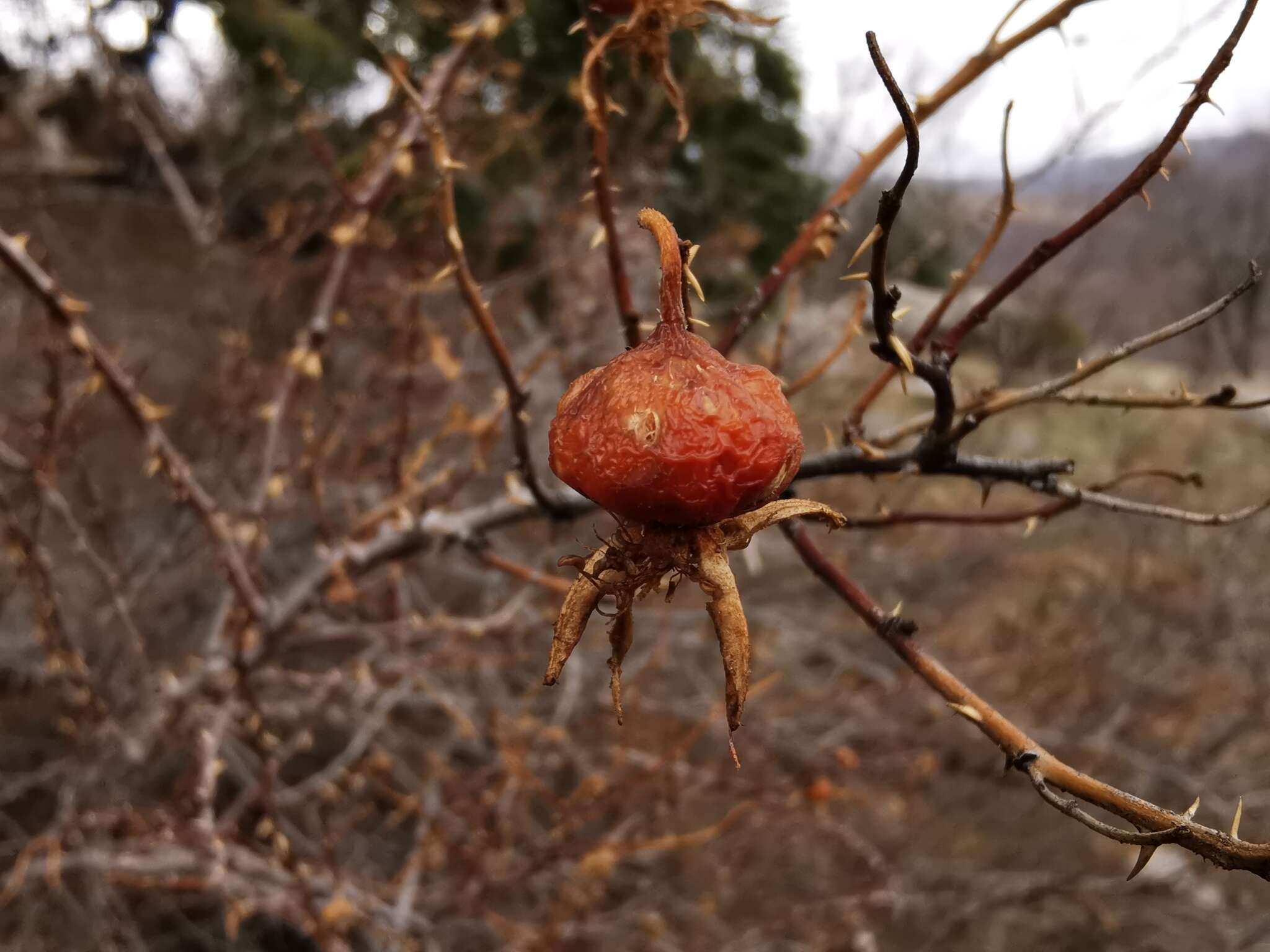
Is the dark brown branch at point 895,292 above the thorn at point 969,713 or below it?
above

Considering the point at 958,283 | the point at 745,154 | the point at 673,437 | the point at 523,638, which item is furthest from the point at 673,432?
the point at 745,154

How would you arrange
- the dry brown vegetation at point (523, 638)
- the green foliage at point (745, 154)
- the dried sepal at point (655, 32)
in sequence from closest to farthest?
the dried sepal at point (655, 32) → the dry brown vegetation at point (523, 638) → the green foliage at point (745, 154)

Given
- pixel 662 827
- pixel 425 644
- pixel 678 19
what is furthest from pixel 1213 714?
pixel 678 19

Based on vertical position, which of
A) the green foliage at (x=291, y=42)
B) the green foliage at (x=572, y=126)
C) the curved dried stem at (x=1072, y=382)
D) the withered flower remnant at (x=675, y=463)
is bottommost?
the withered flower remnant at (x=675, y=463)

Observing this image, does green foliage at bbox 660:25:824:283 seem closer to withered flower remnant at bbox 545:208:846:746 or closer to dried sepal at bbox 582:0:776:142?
dried sepal at bbox 582:0:776:142

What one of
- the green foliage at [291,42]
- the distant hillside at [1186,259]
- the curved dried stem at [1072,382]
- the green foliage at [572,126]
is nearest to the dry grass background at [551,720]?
the curved dried stem at [1072,382]

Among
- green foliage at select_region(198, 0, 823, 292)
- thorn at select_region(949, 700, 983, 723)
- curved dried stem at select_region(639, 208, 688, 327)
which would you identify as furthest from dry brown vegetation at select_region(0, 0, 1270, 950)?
green foliage at select_region(198, 0, 823, 292)

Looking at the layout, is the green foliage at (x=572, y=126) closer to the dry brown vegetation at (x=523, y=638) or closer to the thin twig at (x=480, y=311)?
the dry brown vegetation at (x=523, y=638)
